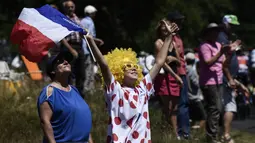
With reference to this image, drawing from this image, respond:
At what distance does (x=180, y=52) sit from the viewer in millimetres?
11453

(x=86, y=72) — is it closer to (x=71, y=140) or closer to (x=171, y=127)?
(x=171, y=127)

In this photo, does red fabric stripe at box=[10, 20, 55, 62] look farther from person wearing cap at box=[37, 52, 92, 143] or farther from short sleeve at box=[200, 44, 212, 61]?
short sleeve at box=[200, 44, 212, 61]

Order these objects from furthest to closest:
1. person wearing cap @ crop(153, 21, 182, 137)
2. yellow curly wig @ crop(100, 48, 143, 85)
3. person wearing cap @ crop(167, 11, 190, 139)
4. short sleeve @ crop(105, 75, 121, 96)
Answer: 1. person wearing cap @ crop(167, 11, 190, 139)
2. person wearing cap @ crop(153, 21, 182, 137)
3. yellow curly wig @ crop(100, 48, 143, 85)
4. short sleeve @ crop(105, 75, 121, 96)

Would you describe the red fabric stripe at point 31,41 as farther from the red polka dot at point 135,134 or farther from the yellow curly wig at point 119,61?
the red polka dot at point 135,134

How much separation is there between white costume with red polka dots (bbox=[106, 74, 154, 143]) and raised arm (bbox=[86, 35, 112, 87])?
0.05m


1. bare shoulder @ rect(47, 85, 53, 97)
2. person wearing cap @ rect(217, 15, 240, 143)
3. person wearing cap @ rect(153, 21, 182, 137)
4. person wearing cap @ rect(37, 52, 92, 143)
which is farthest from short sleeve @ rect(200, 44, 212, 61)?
bare shoulder @ rect(47, 85, 53, 97)

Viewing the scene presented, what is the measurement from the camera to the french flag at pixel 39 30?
7637 mm

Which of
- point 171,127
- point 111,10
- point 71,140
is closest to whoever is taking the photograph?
point 71,140

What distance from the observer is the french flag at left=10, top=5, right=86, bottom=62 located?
7637 millimetres

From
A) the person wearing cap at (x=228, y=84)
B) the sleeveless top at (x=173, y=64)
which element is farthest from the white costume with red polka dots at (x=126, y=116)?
the person wearing cap at (x=228, y=84)

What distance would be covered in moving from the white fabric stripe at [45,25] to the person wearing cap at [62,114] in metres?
0.31

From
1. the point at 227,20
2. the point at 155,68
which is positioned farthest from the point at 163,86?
the point at 155,68

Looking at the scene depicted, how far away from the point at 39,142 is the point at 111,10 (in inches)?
338

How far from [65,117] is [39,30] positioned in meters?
0.97
